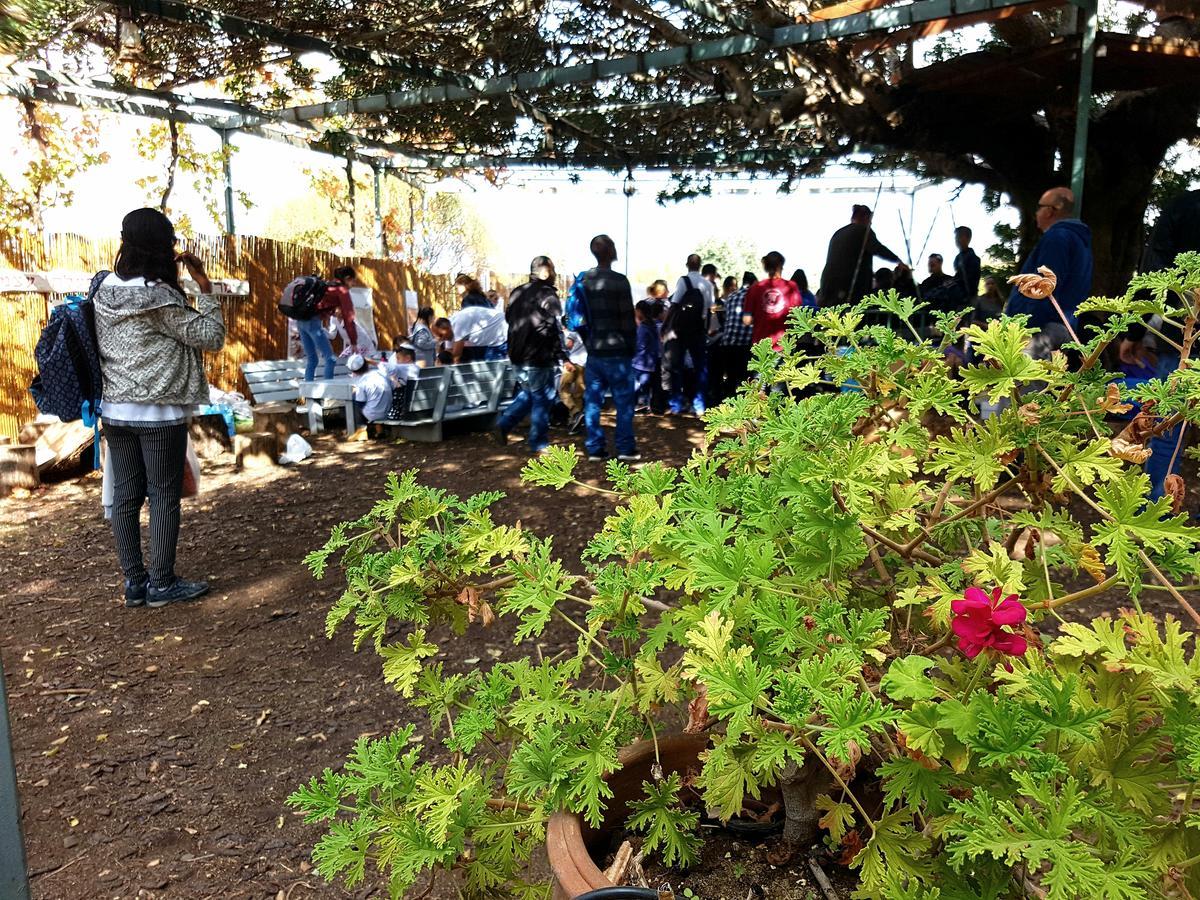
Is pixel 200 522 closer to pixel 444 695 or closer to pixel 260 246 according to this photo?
pixel 444 695

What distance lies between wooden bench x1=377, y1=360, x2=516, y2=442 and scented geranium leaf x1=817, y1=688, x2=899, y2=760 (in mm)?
7800

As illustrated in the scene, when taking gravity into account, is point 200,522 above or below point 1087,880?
below

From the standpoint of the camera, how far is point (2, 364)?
8305 mm

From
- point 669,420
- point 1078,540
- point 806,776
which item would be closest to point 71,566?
point 806,776

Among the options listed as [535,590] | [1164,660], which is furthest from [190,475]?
[1164,660]

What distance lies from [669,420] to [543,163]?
4.28 metres

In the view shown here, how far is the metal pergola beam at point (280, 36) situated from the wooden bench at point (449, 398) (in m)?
2.78

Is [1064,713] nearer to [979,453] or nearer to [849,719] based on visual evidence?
[849,719]

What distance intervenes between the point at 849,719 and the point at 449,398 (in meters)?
8.19

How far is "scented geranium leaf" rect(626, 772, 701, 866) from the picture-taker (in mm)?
1391

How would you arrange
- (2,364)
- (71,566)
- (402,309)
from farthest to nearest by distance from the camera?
(402,309) < (2,364) < (71,566)

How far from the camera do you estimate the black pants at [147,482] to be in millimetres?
4391

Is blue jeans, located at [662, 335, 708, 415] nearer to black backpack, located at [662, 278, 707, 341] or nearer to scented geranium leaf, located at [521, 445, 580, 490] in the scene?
black backpack, located at [662, 278, 707, 341]

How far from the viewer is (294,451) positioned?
8.23 meters
